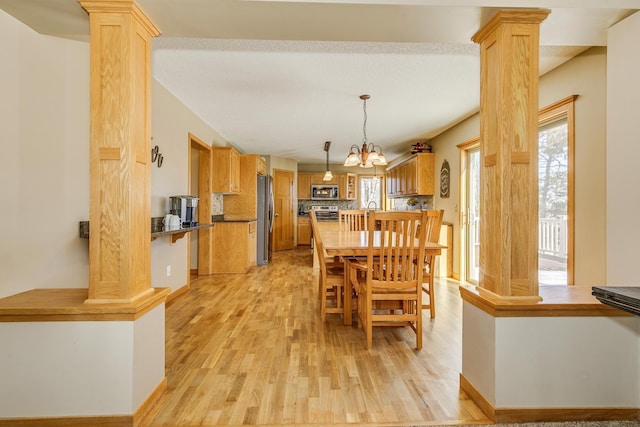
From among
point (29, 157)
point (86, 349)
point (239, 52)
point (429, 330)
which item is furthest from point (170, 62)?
point (429, 330)

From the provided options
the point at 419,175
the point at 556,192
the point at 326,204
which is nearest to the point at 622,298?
the point at 556,192

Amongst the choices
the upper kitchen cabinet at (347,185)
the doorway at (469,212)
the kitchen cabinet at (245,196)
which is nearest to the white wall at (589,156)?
the doorway at (469,212)

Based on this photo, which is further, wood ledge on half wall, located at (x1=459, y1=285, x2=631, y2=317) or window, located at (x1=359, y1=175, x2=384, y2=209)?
window, located at (x1=359, y1=175, x2=384, y2=209)

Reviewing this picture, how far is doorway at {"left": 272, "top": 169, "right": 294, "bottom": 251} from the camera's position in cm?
783

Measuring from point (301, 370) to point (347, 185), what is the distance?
7.10 m

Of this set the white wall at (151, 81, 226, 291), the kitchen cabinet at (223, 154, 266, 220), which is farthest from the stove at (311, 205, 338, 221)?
the white wall at (151, 81, 226, 291)

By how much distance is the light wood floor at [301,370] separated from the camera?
64.1 inches

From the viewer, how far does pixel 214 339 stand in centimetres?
255

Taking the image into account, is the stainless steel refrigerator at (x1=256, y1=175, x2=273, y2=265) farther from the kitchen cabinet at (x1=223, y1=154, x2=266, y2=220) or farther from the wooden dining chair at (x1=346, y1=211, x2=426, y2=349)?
the wooden dining chair at (x1=346, y1=211, x2=426, y2=349)

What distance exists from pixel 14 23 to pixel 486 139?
2.71 metres

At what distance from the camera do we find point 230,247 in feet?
17.0

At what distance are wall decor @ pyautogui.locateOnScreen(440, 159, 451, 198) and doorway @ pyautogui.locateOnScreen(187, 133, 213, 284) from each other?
3688 millimetres

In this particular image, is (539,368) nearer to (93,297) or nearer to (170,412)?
(170,412)

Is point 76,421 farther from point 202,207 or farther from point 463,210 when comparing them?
point 463,210
